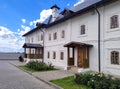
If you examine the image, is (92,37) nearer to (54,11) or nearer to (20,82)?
(20,82)

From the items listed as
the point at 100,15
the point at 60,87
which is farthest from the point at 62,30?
the point at 60,87

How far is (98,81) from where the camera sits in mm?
10258

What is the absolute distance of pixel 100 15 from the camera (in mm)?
16266

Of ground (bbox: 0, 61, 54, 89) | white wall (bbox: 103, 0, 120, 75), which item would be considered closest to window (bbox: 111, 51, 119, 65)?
white wall (bbox: 103, 0, 120, 75)

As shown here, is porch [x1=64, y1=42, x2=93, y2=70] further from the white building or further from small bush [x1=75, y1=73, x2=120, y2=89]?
small bush [x1=75, y1=73, x2=120, y2=89]

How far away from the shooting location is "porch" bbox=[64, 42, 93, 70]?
17.5 metres

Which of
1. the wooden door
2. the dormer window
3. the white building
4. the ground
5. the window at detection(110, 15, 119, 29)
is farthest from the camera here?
the dormer window

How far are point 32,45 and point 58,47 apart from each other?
900 centimetres

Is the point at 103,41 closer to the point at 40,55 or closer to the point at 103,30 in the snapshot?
the point at 103,30

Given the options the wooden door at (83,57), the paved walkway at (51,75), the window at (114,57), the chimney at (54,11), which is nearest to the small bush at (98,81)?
the paved walkway at (51,75)

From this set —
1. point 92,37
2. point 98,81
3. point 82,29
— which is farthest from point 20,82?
point 82,29

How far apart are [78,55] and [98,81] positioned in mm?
9343

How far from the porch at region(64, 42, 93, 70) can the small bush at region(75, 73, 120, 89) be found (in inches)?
216

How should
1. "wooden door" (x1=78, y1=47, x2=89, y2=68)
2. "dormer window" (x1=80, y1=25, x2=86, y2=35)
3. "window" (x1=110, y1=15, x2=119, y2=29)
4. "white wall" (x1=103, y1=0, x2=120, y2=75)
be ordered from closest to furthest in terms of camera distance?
1. "white wall" (x1=103, y1=0, x2=120, y2=75)
2. "window" (x1=110, y1=15, x2=119, y2=29)
3. "wooden door" (x1=78, y1=47, x2=89, y2=68)
4. "dormer window" (x1=80, y1=25, x2=86, y2=35)
